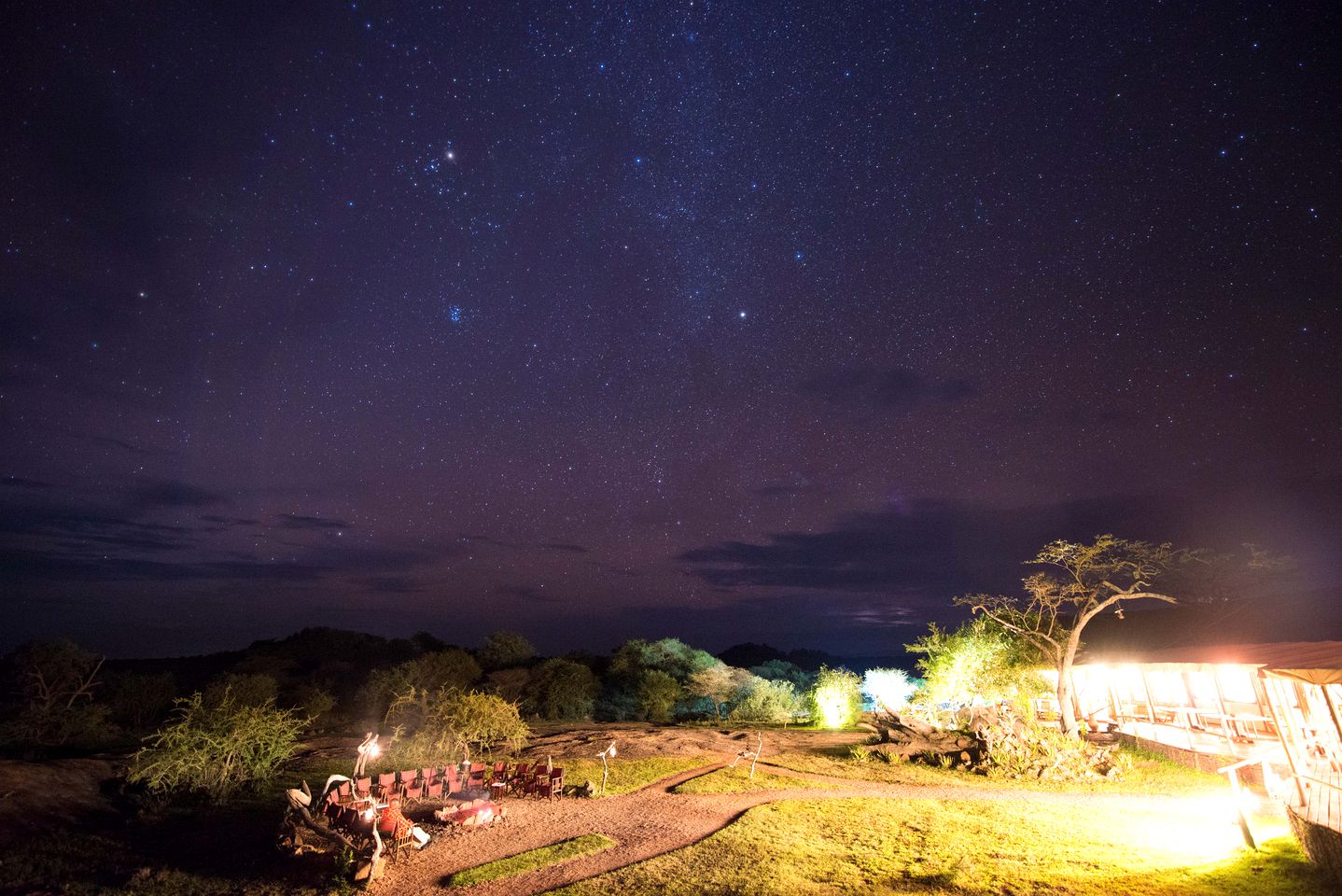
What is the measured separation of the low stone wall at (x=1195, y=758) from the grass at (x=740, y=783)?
1130cm

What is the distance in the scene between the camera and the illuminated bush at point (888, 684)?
38.5 meters

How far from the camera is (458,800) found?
17188 mm

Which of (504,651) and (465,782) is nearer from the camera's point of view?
(465,782)

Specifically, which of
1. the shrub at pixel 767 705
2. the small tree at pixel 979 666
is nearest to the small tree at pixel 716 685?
the shrub at pixel 767 705

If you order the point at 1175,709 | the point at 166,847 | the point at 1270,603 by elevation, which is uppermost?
the point at 1270,603

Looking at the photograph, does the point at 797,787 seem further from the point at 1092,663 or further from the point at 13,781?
the point at 13,781

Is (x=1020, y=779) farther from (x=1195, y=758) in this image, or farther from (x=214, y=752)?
(x=214, y=752)

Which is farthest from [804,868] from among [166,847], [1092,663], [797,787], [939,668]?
[1092,663]

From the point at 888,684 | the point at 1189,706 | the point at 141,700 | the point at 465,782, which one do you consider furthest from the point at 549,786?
the point at 141,700

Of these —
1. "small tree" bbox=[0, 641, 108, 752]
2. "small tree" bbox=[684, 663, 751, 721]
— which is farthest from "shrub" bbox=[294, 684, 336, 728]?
"small tree" bbox=[684, 663, 751, 721]

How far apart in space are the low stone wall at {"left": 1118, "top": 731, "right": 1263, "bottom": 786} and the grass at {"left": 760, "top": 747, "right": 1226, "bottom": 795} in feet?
0.79

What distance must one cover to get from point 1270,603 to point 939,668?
13.6 m

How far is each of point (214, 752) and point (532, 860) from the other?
12.9m

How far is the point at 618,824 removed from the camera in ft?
51.4
